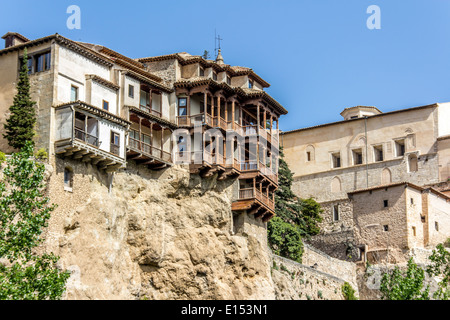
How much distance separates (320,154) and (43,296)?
52.3 metres

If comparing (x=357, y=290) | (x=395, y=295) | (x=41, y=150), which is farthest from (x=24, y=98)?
(x=357, y=290)

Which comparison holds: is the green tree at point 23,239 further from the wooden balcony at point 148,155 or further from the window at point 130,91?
the window at point 130,91

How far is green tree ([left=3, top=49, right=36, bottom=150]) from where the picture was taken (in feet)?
151

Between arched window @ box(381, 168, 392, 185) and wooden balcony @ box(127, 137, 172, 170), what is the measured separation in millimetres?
32942

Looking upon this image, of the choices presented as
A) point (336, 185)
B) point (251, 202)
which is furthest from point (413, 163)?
point (251, 202)

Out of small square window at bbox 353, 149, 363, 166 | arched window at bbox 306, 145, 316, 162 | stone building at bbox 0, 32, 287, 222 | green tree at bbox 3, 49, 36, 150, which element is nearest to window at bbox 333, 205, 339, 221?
small square window at bbox 353, 149, 363, 166

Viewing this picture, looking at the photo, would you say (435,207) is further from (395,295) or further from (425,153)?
(395,295)

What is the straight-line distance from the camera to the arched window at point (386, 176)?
82625 mm

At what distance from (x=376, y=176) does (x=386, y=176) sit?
0.92 meters

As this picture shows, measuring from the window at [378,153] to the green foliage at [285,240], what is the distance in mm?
18383

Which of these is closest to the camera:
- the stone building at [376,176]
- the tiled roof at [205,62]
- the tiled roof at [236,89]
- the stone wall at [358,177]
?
the tiled roof at [236,89]

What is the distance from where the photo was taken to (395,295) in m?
47.1

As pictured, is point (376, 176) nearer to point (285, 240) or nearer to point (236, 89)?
point (285, 240)

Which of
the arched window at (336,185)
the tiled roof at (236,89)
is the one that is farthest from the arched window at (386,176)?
the tiled roof at (236,89)
